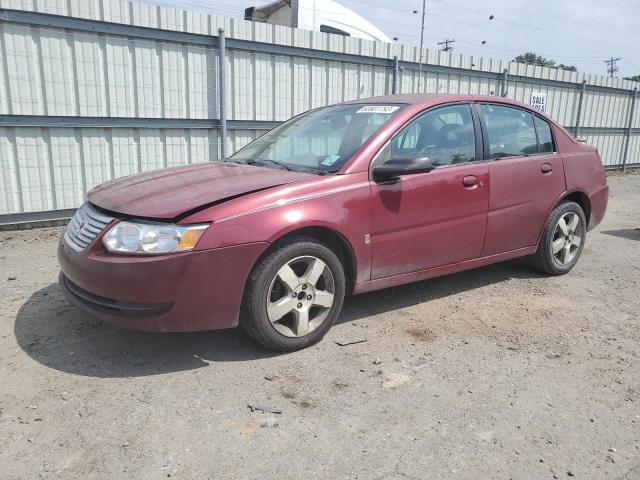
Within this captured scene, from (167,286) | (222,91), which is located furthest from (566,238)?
(222,91)

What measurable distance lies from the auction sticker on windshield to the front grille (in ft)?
6.78

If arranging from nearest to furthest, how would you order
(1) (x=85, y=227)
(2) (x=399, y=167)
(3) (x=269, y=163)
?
(1) (x=85, y=227)
(2) (x=399, y=167)
(3) (x=269, y=163)

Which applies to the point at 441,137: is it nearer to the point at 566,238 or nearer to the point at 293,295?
the point at 293,295

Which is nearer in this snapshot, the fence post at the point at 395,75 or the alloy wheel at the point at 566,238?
the alloy wheel at the point at 566,238

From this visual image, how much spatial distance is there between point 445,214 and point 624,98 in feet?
45.1

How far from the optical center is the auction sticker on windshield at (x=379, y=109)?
3.96 meters

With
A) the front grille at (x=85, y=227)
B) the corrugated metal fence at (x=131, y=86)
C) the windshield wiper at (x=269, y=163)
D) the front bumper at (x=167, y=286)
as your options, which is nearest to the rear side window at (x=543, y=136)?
the windshield wiper at (x=269, y=163)

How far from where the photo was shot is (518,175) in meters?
4.41

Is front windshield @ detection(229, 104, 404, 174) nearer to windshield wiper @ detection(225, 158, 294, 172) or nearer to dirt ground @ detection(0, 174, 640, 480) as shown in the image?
windshield wiper @ detection(225, 158, 294, 172)

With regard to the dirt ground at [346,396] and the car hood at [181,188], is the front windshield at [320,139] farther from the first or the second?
the dirt ground at [346,396]

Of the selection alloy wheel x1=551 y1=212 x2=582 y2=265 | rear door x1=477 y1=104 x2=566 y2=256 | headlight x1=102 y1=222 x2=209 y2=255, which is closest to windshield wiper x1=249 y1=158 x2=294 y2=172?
headlight x1=102 y1=222 x2=209 y2=255

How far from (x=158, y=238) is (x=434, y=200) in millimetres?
1974

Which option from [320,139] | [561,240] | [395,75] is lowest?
[561,240]

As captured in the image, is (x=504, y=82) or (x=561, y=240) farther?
(x=504, y=82)
